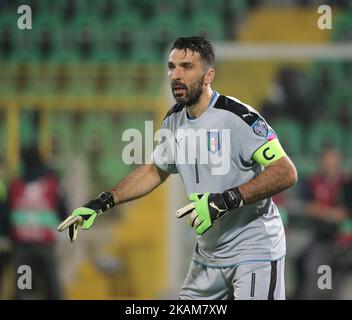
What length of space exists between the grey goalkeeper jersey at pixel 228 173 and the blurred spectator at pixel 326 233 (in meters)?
3.90

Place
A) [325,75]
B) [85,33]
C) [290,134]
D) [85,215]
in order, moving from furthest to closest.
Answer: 1. [85,33]
2. [325,75]
3. [290,134]
4. [85,215]

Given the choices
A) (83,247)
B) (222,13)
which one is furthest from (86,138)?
(222,13)

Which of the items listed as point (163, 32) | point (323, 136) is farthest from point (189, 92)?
point (163, 32)

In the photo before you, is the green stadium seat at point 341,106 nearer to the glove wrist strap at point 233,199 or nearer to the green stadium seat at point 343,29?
the green stadium seat at point 343,29

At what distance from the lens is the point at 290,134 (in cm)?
868

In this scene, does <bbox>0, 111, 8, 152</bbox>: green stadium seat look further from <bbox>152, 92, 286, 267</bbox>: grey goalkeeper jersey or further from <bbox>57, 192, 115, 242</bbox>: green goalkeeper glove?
<bbox>152, 92, 286, 267</bbox>: grey goalkeeper jersey

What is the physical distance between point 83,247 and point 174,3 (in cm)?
356

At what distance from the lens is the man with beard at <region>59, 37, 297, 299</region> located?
4.13 meters

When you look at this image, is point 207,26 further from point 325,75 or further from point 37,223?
point 37,223

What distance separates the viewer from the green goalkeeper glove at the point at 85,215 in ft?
13.5

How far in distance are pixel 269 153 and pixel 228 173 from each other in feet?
0.83

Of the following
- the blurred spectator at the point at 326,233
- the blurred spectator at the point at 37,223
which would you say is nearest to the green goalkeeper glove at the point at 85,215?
the blurred spectator at the point at 37,223

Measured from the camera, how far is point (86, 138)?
9.36 m
